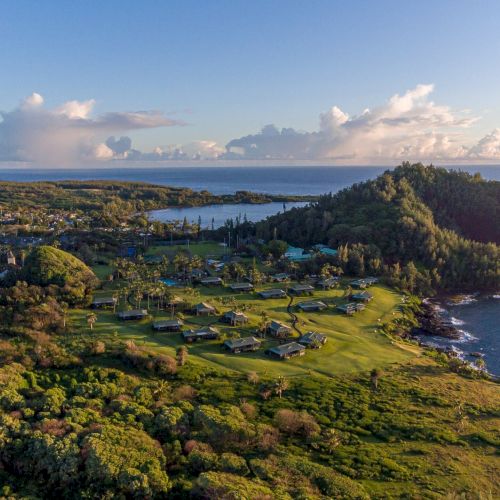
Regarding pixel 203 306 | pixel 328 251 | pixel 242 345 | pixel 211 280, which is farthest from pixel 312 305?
pixel 328 251

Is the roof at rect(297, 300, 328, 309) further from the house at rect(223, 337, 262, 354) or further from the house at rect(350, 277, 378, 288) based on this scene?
the house at rect(223, 337, 262, 354)

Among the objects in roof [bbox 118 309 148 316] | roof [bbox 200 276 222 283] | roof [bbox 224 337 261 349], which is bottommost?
roof [bbox 224 337 261 349]

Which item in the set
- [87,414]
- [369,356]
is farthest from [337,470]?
[369,356]

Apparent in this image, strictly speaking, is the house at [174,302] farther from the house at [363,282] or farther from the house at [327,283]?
the house at [363,282]

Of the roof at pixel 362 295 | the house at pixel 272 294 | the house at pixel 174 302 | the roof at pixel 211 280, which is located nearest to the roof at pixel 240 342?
the house at pixel 174 302

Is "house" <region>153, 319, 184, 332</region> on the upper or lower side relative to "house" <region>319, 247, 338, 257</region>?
lower

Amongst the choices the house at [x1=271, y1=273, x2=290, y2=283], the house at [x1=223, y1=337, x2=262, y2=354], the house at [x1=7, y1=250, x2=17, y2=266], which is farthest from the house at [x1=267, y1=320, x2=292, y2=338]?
the house at [x1=7, y1=250, x2=17, y2=266]

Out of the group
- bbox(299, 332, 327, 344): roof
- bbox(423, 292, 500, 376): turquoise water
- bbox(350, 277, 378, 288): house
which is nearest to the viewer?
bbox(299, 332, 327, 344): roof

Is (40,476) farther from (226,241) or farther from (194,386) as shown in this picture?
(226,241)
